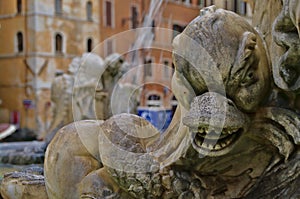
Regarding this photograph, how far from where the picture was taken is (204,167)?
5.98 ft

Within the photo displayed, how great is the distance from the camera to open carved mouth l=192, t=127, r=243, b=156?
170cm

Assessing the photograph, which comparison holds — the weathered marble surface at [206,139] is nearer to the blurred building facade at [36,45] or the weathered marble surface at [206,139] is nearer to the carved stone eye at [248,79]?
the carved stone eye at [248,79]

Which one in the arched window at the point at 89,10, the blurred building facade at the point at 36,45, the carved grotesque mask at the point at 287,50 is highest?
the arched window at the point at 89,10

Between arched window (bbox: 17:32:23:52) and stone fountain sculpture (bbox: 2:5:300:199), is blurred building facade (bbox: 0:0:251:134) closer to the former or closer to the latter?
arched window (bbox: 17:32:23:52)

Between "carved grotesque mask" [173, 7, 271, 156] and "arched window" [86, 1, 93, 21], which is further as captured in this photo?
"arched window" [86, 1, 93, 21]

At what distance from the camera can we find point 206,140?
1.72m

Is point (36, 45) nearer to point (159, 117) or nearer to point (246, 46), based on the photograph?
point (159, 117)

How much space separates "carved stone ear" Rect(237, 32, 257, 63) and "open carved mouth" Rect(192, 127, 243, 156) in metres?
0.19

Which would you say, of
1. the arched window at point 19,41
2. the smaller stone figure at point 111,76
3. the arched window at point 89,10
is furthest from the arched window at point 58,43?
the smaller stone figure at point 111,76

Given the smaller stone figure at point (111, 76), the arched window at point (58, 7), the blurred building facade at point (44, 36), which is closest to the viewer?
the smaller stone figure at point (111, 76)

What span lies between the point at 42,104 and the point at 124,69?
18883mm

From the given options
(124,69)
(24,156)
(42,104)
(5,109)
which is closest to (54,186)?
(24,156)

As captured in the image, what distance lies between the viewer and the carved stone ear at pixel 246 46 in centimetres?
167

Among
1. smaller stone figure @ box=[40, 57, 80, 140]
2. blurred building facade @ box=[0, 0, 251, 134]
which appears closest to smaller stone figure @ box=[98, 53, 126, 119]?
smaller stone figure @ box=[40, 57, 80, 140]
